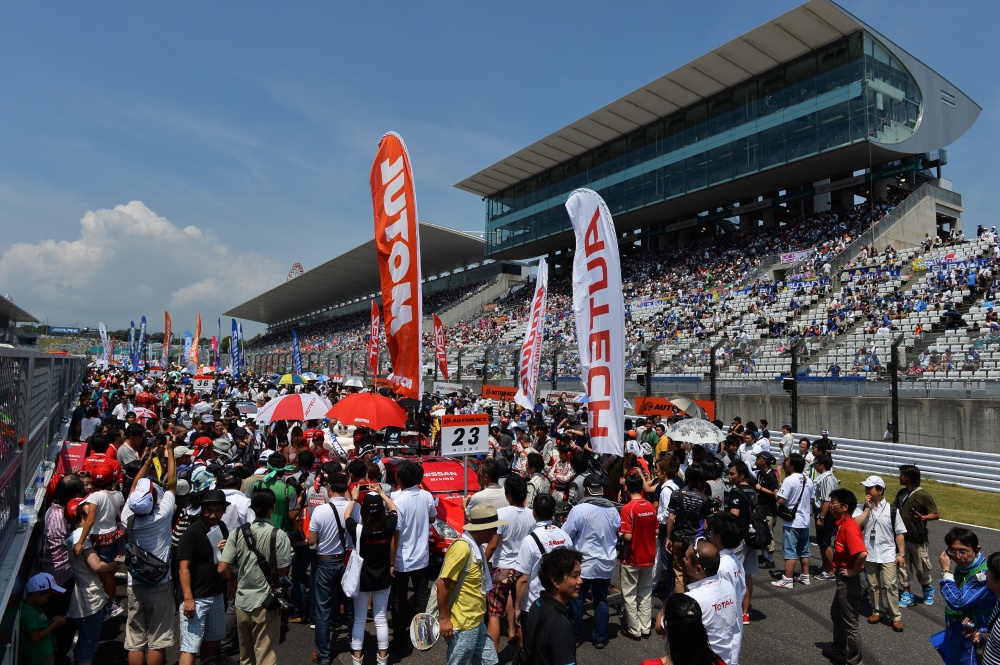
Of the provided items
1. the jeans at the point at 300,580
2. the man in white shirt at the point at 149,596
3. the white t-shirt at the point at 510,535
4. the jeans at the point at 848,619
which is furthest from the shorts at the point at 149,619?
the jeans at the point at 848,619

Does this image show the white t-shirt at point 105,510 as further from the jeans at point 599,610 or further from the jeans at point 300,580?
the jeans at point 599,610

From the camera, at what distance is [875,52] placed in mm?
30344

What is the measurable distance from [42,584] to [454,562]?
8.97 feet

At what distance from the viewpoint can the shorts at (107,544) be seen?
4754 mm

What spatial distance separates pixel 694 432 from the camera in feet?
31.5

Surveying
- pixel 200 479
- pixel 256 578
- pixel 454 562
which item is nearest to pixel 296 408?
pixel 200 479

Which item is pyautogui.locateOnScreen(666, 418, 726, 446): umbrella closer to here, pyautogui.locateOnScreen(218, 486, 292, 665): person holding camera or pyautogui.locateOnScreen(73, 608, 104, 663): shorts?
pyautogui.locateOnScreen(218, 486, 292, 665): person holding camera

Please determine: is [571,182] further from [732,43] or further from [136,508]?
[136,508]

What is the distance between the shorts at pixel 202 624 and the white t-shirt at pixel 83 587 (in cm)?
65

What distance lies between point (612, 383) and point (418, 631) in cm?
349

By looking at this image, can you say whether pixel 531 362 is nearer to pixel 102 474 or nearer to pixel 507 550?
pixel 507 550

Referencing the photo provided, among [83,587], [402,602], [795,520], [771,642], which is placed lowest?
[771,642]

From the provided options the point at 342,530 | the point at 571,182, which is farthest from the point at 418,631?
the point at 571,182

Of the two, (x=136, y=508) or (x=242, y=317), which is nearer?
(x=136, y=508)
